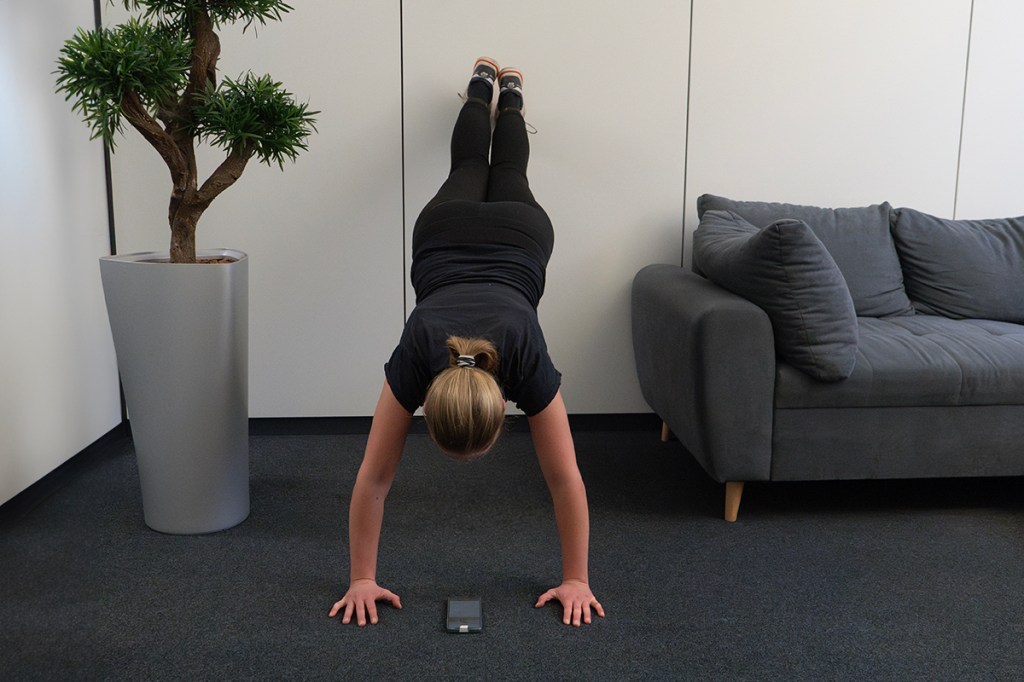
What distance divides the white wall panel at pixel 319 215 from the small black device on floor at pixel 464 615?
4.52 ft

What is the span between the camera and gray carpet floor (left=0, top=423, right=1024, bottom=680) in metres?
1.76

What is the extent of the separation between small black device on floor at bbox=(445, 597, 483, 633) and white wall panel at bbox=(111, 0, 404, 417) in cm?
138

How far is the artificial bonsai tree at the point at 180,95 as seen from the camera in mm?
1999

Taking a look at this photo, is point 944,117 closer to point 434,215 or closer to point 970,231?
point 970,231

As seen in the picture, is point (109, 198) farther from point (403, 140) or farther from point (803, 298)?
point (803, 298)

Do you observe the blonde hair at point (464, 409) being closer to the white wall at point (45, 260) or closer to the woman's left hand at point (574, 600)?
the woman's left hand at point (574, 600)

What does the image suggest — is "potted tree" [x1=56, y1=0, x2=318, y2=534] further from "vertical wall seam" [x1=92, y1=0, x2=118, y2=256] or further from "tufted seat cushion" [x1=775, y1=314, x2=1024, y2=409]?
"tufted seat cushion" [x1=775, y1=314, x2=1024, y2=409]

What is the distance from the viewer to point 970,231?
122 inches

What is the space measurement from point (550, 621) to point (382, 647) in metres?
0.37

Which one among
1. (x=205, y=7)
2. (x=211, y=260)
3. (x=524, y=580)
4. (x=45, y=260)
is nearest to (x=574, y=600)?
(x=524, y=580)

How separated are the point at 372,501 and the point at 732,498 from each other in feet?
3.63

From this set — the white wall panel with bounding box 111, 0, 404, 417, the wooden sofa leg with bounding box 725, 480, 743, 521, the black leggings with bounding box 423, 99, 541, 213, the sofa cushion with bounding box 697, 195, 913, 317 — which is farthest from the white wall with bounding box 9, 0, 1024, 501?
the wooden sofa leg with bounding box 725, 480, 743, 521

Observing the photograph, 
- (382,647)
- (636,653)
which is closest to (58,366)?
(382,647)

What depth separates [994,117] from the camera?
329 cm
